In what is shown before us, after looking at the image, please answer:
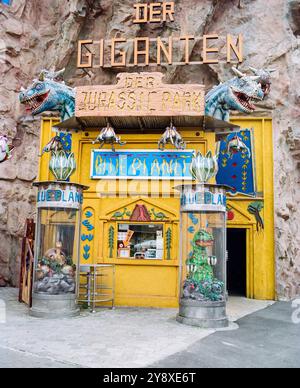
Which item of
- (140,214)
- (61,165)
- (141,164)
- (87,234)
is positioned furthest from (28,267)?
(141,164)

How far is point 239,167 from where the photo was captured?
1375cm

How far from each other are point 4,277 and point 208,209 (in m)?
8.99

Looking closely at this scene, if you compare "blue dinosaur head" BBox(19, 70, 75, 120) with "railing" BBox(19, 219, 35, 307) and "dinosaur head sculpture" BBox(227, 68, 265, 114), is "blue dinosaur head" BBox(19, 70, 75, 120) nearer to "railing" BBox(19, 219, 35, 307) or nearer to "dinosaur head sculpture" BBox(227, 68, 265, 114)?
"railing" BBox(19, 219, 35, 307)

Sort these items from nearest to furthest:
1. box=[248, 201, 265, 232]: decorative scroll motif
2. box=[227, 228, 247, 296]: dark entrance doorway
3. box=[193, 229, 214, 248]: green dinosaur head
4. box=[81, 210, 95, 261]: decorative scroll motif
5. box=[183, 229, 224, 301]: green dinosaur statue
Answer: box=[183, 229, 224, 301]: green dinosaur statue < box=[193, 229, 214, 248]: green dinosaur head < box=[81, 210, 95, 261]: decorative scroll motif < box=[248, 201, 265, 232]: decorative scroll motif < box=[227, 228, 247, 296]: dark entrance doorway

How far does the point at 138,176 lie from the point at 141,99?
6.77 ft

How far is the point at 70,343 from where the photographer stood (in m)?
6.58

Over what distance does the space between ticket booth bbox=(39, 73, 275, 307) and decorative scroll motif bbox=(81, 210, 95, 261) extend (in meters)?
0.03

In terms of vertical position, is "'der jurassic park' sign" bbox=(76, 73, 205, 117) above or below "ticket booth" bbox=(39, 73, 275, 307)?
above

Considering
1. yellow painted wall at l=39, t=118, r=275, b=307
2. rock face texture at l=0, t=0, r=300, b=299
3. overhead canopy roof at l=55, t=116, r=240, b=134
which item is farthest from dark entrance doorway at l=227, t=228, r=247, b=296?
overhead canopy roof at l=55, t=116, r=240, b=134

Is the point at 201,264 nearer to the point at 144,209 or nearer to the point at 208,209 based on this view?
the point at 208,209

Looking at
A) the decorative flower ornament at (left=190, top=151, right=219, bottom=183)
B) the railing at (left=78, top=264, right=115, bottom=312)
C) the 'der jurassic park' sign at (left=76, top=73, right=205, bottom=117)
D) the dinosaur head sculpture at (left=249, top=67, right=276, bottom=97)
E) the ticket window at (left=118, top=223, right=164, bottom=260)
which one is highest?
the dinosaur head sculpture at (left=249, top=67, right=276, bottom=97)

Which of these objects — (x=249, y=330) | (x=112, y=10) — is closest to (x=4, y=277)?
(x=249, y=330)

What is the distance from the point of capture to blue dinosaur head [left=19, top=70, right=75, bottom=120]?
35.2 ft

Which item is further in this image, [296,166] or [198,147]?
[296,166]
